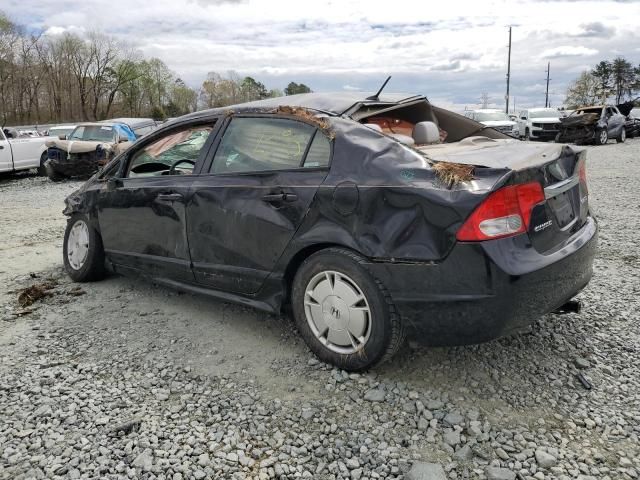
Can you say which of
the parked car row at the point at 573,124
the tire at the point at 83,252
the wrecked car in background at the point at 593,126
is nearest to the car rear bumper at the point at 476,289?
the tire at the point at 83,252

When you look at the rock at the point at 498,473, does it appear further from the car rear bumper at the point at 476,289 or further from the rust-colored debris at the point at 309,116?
the rust-colored debris at the point at 309,116

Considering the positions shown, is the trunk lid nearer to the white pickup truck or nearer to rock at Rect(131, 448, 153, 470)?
rock at Rect(131, 448, 153, 470)

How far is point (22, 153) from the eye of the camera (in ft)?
46.2

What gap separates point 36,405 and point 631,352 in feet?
11.2

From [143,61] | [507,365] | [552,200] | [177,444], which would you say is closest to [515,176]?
[552,200]

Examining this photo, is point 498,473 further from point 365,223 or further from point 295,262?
point 295,262

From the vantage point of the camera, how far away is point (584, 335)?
3498 millimetres

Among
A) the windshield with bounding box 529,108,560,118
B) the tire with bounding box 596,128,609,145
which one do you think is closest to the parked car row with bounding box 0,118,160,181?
the tire with bounding box 596,128,609,145

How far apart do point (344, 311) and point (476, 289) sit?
2.45 feet

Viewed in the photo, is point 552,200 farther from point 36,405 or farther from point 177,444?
point 36,405

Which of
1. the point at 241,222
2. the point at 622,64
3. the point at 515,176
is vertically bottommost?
the point at 241,222

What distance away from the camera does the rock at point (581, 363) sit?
3.11m

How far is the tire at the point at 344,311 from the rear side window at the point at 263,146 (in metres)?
0.63

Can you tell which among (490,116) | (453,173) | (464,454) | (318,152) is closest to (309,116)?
(318,152)
